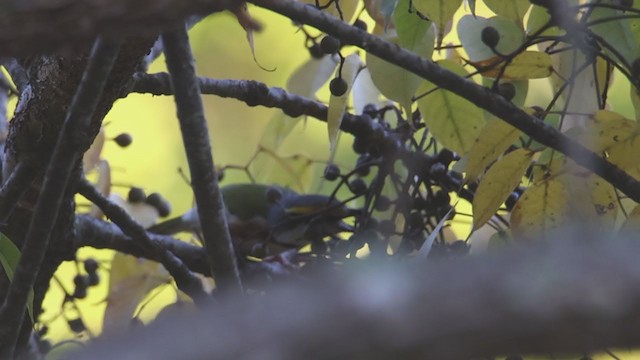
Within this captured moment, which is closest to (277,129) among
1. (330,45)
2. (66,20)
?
(330,45)

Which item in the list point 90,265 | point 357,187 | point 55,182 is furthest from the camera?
point 90,265

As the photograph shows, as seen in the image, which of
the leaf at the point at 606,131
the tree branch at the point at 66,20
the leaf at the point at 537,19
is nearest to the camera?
the tree branch at the point at 66,20

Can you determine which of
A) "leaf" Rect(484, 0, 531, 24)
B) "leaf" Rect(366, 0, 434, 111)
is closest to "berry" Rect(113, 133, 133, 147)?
"leaf" Rect(366, 0, 434, 111)

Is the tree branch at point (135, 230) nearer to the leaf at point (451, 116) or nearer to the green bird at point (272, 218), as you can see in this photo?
the green bird at point (272, 218)

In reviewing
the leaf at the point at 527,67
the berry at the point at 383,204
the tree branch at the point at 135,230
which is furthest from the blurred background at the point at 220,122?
the leaf at the point at 527,67

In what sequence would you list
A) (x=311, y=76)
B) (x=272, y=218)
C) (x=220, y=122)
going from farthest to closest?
(x=220, y=122), (x=272, y=218), (x=311, y=76)

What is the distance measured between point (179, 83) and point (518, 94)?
55cm

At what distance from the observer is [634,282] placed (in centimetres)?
40

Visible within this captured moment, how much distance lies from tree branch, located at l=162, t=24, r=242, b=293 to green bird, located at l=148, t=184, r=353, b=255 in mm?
496

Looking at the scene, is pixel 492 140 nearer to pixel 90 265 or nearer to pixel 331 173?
pixel 331 173

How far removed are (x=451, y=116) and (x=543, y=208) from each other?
0.68 feet

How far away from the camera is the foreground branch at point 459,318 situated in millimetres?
403

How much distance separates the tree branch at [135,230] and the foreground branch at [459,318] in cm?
95

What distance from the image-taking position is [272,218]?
229cm
